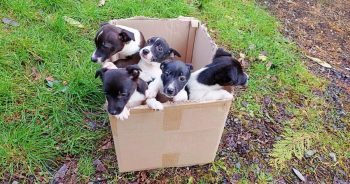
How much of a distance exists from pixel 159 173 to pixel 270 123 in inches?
46.2

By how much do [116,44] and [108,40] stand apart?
7 centimetres

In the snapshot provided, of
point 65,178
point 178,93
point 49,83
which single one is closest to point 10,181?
point 65,178

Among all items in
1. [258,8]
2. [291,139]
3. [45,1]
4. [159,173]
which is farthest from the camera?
[258,8]

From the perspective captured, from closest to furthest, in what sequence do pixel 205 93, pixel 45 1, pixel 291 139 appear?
pixel 205 93 → pixel 291 139 → pixel 45 1

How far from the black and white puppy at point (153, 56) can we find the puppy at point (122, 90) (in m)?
0.40

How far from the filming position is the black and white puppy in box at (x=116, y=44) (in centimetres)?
265

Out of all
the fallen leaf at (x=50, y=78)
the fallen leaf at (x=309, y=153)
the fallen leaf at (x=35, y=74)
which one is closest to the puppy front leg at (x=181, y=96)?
the fallen leaf at (x=309, y=153)

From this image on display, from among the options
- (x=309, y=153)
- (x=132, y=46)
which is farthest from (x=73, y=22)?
(x=309, y=153)

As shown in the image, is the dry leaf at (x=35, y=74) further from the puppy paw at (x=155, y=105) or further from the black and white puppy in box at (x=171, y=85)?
the puppy paw at (x=155, y=105)

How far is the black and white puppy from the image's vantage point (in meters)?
2.57

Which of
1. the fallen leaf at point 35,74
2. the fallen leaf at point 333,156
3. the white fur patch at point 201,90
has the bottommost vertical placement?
the fallen leaf at point 333,156

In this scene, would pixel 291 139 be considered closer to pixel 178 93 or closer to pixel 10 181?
pixel 178 93

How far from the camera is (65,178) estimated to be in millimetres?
2492

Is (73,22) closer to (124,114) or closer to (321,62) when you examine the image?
(124,114)
